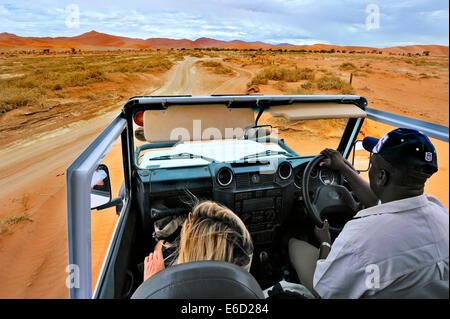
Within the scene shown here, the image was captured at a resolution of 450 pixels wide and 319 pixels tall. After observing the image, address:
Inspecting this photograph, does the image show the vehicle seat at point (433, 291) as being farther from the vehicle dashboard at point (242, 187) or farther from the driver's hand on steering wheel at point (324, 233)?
the vehicle dashboard at point (242, 187)

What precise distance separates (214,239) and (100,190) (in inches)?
41.3

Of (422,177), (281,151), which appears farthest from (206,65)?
(422,177)

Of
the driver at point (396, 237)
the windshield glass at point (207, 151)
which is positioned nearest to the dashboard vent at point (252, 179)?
the windshield glass at point (207, 151)

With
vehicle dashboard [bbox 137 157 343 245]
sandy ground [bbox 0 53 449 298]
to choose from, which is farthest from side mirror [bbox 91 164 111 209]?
vehicle dashboard [bbox 137 157 343 245]

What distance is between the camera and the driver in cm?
115

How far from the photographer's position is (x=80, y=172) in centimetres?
102

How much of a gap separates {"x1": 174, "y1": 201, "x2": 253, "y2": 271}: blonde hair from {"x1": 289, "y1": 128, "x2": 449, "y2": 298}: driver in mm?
434

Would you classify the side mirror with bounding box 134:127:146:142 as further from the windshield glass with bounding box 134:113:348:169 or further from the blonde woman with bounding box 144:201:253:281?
the blonde woman with bounding box 144:201:253:281

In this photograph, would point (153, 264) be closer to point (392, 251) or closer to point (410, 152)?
point (392, 251)

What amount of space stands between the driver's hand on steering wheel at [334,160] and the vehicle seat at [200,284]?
1.73 meters

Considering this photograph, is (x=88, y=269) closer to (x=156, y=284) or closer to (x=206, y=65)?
(x=156, y=284)

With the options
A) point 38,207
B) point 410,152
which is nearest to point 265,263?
point 410,152

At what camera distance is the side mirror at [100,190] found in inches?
79.9
